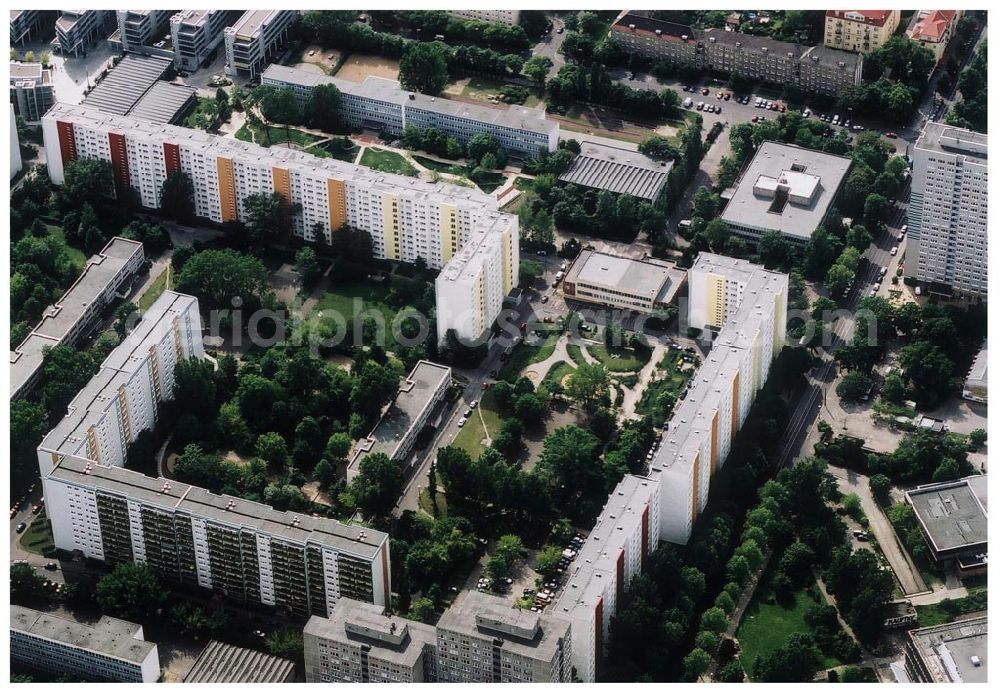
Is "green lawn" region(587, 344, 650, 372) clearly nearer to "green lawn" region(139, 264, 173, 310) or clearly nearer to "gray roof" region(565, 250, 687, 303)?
"gray roof" region(565, 250, 687, 303)

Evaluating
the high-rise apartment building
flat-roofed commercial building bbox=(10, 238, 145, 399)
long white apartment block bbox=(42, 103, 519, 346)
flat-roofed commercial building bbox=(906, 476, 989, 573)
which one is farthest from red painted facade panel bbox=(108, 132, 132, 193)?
flat-roofed commercial building bbox=(906, 476, 989, 573)

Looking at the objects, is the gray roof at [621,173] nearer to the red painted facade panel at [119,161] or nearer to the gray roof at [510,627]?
the red painted facade panel at [119,161]

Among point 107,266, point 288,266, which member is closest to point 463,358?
point 288,266

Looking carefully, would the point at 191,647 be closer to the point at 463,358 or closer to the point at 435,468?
the point at 435,468

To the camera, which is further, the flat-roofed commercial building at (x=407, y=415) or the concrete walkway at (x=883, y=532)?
the flat-roofed commercial building at (x=407, y=415)

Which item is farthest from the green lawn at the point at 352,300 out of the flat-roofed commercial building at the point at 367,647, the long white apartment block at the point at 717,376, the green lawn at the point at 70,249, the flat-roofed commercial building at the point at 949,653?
the flat-roofed commercial building at the point at 949,653

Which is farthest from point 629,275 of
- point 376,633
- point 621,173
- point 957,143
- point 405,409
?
point 376,633
